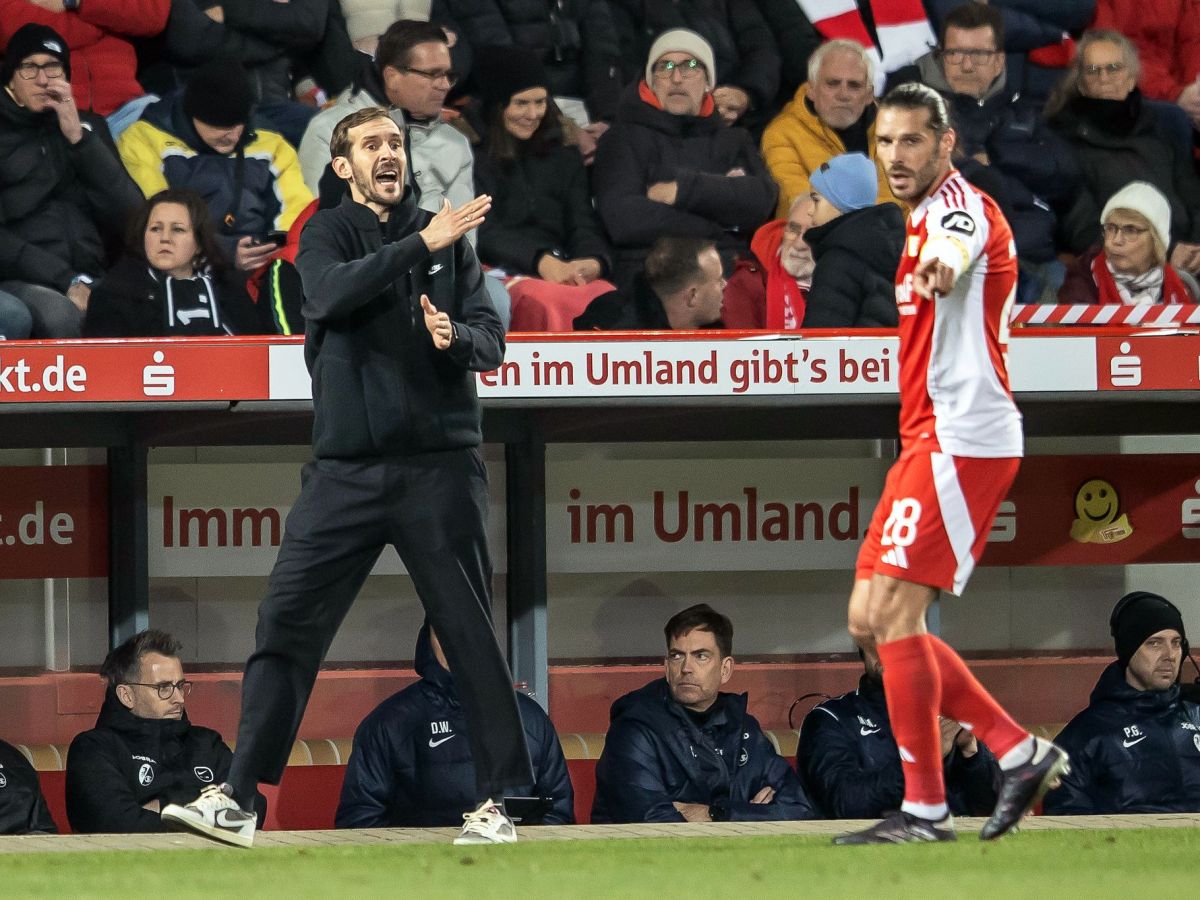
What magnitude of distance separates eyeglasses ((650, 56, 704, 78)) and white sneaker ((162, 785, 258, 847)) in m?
3.70

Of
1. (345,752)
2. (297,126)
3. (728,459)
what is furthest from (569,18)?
(345,752)

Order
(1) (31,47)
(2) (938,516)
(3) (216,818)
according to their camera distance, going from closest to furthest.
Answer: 1. (2) (938,516)
2. (3) (216,818)
3. (1) (31,47)

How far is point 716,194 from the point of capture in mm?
6887

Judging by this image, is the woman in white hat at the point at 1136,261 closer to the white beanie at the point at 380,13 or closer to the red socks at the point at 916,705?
the white beanie at the point at 380,13

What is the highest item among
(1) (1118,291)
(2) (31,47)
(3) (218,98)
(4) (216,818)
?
(2) (31,47)

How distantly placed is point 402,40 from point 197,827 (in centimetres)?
345

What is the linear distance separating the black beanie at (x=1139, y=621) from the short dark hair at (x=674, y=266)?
1740 millimetres

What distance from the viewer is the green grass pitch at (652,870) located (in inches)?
132

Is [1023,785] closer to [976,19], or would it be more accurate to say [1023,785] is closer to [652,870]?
[652,870]

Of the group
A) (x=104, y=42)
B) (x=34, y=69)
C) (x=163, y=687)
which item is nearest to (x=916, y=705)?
(x=163, y=687)

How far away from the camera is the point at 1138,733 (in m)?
6.00

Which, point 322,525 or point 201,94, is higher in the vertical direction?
point 201,94

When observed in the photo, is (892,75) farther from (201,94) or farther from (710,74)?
(201,94)

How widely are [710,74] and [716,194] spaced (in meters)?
0.50
